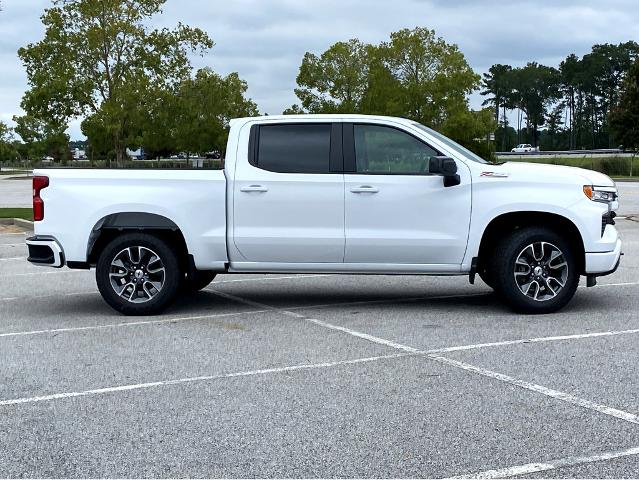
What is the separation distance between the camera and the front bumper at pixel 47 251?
356 inches

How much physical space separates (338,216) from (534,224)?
76.6 inches

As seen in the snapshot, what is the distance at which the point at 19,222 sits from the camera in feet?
68.2

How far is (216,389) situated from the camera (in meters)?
6.07

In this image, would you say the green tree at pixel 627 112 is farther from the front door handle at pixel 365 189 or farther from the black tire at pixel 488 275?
the front door handle at pixel 365 189

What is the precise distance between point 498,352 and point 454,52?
5398cm

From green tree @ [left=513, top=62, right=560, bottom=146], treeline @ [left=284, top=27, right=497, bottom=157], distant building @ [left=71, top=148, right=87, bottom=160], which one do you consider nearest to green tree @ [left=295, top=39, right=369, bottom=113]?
treeline @ [left=284, top=27, right=497, bottom=157]

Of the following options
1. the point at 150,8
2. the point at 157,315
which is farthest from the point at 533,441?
the point at 150,8

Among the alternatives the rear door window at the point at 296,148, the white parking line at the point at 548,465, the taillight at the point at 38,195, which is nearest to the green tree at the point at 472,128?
the rear door window at the point at 296,148

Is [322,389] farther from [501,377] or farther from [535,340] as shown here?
[535,340]

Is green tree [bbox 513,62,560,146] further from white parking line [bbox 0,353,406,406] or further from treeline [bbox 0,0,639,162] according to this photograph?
white parking line [bbox 0,353,406,406]

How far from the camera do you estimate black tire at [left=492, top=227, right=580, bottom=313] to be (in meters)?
8.77

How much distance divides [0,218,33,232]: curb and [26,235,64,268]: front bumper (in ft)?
36.9

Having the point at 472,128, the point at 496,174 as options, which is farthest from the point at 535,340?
the point at 472,128

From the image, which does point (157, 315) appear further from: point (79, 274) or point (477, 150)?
point (477, 150)
